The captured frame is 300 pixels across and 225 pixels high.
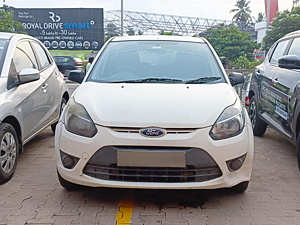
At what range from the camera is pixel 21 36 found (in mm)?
5047

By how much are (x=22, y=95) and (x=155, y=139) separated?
2082 mm

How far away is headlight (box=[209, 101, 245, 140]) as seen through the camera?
3141 millimetres

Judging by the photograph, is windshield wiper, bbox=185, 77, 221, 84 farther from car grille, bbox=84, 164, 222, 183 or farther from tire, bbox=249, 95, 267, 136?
tire, bbox=249, 95, 267, 136

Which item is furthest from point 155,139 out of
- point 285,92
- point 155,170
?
point 285,92

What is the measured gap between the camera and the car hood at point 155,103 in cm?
310

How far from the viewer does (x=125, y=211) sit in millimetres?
3277

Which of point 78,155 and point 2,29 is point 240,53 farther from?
point 78,155

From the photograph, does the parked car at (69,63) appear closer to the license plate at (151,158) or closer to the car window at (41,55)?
the car window at (41,55)

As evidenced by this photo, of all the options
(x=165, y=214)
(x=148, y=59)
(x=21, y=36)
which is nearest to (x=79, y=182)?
(x=165, y=214)

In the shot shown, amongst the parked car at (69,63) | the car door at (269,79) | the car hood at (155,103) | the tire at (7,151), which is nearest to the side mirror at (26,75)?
the tire at (7,151)

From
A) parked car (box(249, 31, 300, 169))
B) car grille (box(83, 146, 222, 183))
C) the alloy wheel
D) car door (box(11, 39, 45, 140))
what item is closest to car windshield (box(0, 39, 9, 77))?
car door (box(11, 39, 45, 140))

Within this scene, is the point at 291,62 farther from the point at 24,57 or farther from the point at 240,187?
the point at 24,57

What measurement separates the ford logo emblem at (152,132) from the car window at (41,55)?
2.91 m

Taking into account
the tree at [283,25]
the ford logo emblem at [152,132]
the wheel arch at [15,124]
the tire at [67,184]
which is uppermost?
the tree at [283,25]
